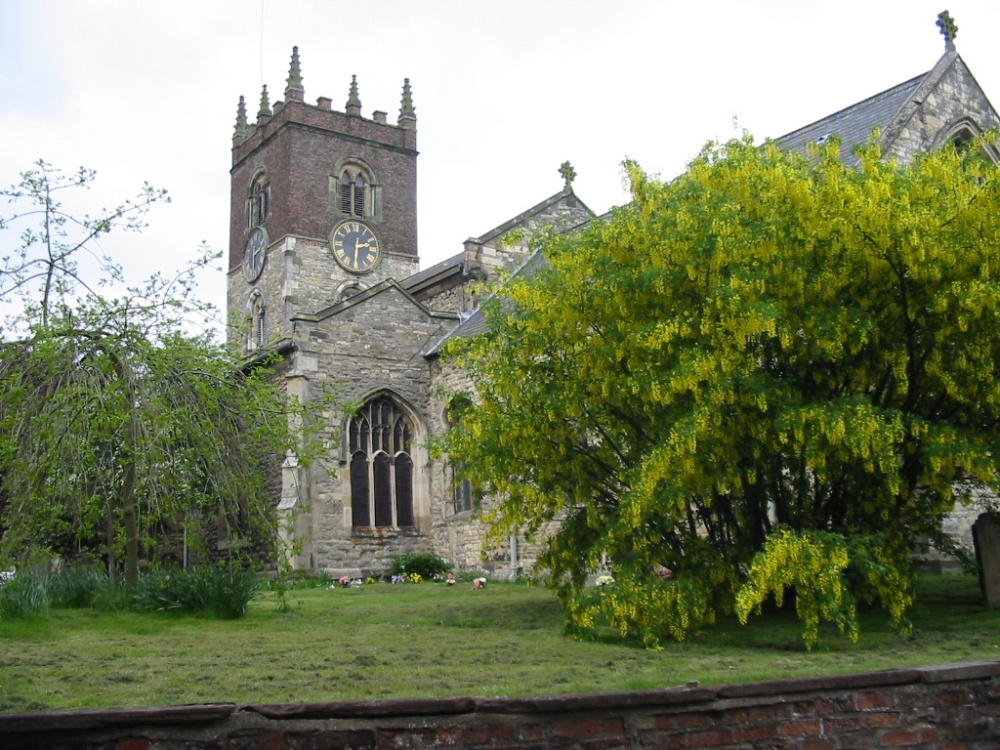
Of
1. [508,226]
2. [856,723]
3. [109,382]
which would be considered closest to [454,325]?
[508,226]

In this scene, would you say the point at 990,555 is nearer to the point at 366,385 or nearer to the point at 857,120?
the point at 857,120

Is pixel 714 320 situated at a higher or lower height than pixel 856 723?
higher

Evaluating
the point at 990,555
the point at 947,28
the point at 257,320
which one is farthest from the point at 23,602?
the point at 257,320

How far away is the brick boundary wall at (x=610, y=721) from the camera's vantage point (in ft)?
15.8

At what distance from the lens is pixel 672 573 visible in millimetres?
11016

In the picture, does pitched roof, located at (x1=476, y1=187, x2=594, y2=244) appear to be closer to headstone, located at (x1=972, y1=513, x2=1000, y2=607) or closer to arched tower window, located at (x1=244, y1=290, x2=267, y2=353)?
arched tower window, located at (x1=244, y1=290, x2=267, y2=353)

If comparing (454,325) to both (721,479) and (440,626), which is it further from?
(721,479)

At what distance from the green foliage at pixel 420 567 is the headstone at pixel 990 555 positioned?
14.0 m

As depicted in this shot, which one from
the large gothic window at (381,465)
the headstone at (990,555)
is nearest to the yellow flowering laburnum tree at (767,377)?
the headstone at (990,555)

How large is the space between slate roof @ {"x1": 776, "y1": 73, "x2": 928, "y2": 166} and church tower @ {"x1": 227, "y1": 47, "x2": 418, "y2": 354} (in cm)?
2675

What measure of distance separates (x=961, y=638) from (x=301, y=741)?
6688 mm

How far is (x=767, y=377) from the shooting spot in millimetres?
10297

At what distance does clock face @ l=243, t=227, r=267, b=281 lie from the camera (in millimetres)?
45031

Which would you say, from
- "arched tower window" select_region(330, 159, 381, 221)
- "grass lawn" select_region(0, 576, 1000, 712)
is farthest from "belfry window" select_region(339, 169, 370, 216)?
"grass lawn" select_region(0, 576, 1000, 712)
